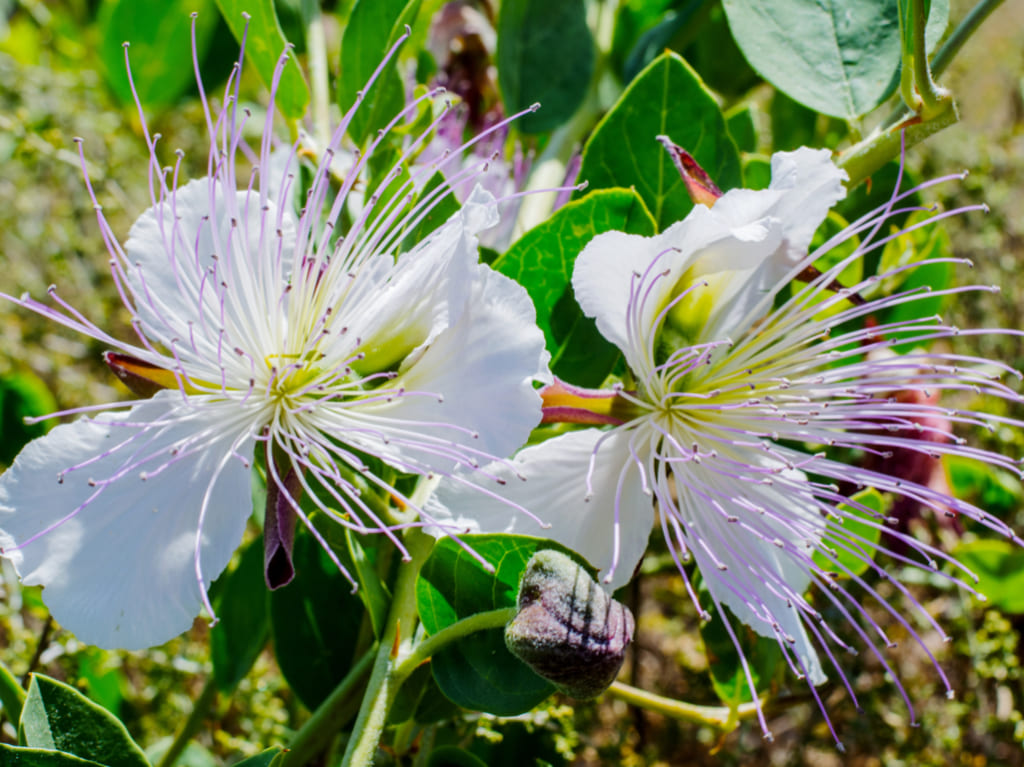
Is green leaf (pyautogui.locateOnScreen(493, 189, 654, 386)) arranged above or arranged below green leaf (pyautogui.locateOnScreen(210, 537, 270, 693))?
above

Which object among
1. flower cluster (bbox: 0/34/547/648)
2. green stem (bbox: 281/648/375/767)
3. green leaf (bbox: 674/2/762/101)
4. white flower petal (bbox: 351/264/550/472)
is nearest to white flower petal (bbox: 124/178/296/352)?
flower cluster (bbox: 0/34/547/648)

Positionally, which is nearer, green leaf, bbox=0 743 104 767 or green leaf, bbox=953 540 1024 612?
green leaf, bbox=0 743 104 767

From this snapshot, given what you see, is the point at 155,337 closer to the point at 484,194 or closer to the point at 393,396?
the point at 393,396

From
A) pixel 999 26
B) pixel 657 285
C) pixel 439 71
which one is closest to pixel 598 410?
pixel 657 285

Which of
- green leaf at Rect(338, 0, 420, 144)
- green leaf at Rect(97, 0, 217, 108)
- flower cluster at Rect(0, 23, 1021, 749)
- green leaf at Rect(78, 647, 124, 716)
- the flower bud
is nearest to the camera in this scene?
the flower bud

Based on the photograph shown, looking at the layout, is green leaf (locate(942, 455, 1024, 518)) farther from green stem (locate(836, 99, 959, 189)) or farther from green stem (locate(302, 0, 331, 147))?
green stem (locate(302, 0, 331, 147))

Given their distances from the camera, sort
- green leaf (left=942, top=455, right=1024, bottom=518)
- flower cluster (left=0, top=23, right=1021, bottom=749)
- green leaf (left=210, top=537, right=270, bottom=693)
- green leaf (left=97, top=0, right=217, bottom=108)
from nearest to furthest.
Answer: flower cluster (left=0, top=23, right=1021, bottom=749)
green leaf (left=210, top=537, right=270, bottom=693)
green leaf (left=942, top=455, right=1024, bottom=518)
green leaf (left=97, top=0, right=217, bottom=108)
